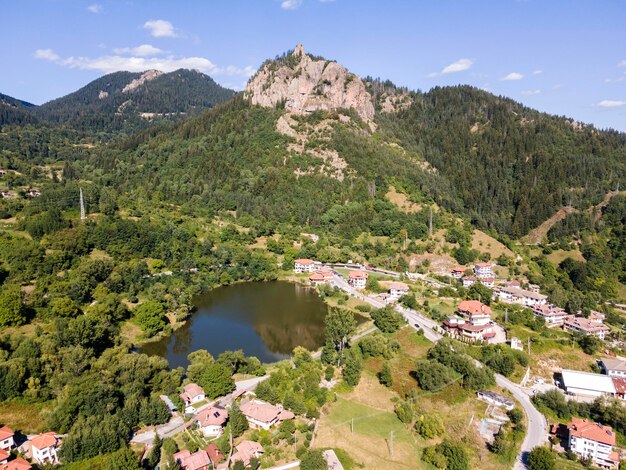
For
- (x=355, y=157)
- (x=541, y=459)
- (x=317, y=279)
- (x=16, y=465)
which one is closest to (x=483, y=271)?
(x=317, y=279)

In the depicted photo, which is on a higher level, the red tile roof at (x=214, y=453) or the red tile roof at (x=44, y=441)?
the red tile roof at (x=44, y=441)

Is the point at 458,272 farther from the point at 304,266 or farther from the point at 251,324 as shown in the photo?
the point at 251,324

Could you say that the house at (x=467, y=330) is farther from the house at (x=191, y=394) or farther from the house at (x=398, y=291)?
the house at (x=191, y=394)

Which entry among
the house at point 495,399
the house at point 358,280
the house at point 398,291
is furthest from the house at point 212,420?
the house at point 358,280

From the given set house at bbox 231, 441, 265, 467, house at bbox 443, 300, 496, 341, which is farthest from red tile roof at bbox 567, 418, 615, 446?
house at bbox 231, 441, 265, 467

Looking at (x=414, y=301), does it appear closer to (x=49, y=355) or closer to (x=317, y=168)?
(x=49, y=355)

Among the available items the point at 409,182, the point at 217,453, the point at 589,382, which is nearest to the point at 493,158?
the point at 409,182
